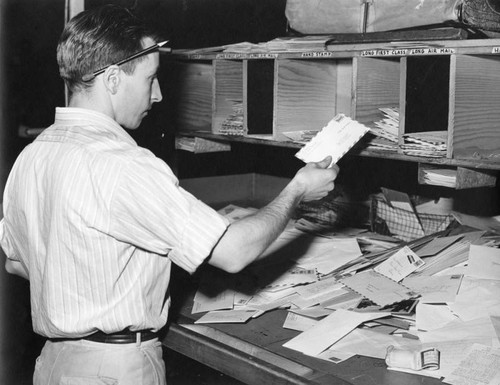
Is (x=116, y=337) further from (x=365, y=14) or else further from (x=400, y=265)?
(x=365, y=14)

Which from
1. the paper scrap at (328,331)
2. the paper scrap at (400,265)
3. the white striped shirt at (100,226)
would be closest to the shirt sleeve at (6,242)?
the white striped shirt at (100,226)

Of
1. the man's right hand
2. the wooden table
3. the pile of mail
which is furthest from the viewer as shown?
the man's right hand

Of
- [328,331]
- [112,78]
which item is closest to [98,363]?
[328,331]

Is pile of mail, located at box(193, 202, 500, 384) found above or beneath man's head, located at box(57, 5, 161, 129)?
beneath

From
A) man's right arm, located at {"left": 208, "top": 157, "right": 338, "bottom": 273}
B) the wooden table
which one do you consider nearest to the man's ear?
man's right arm, located at {"left": 208, "top": 157, "right": 338, "bottom": 273}

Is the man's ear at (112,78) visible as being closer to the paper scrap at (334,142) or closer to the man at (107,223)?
the man at (107,223)

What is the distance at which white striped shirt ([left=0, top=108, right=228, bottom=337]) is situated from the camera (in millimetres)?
1680

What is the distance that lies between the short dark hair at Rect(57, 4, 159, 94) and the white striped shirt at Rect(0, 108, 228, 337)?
113mm

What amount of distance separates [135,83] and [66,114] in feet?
0.67

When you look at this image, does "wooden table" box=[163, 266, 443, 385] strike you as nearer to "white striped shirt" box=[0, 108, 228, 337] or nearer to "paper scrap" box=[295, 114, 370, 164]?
"white striped shirt" box=[0, 108, 228, 337]

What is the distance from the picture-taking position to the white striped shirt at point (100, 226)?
1.68 metres

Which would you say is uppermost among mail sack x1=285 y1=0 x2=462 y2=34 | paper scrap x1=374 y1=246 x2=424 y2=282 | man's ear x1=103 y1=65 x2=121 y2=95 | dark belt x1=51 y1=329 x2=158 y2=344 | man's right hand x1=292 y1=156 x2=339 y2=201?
mail sack x1=285 y1=0 x2=462 y2=34

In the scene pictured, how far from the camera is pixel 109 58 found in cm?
184

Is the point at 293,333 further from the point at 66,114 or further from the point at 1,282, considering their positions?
the point at 1,282
